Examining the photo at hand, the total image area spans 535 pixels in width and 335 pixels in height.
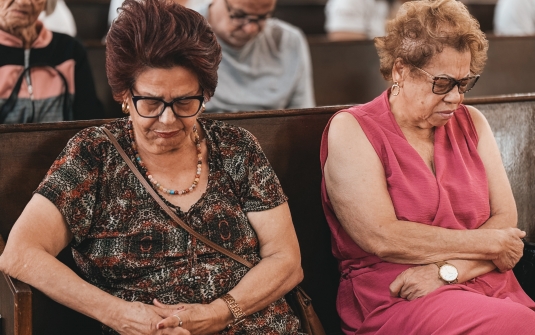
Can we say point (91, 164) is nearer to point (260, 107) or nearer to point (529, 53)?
point (260, 107)

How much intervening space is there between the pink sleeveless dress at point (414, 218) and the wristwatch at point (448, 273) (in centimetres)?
2

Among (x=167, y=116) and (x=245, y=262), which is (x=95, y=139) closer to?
(x=167, y=116)

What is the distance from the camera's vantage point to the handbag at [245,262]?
1817 mm

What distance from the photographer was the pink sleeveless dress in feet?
6.19

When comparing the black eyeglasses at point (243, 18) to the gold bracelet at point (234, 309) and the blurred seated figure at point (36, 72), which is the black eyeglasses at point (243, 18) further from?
the gold bracelet at point (234, 309)

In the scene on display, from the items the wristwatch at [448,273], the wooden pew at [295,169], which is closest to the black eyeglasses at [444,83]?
the wooden pew at [295,169]

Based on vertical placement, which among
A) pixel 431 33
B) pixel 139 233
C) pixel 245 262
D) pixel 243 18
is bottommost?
pixel 245 262

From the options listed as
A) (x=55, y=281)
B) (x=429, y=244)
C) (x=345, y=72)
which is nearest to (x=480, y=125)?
(x=429, y=244)

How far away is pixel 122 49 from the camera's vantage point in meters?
1.76

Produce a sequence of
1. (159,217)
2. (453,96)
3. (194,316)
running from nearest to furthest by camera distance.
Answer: (194,316), (159,217), (453,96)

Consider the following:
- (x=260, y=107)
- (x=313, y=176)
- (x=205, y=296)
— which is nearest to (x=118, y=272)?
(x=205, y=296)

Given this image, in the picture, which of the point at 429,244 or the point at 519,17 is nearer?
the point at 429,244

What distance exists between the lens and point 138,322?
5.48 ft

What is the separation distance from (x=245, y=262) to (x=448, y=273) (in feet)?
1.82
